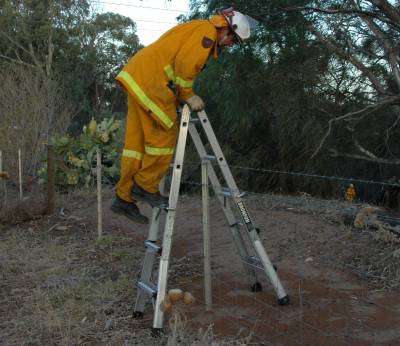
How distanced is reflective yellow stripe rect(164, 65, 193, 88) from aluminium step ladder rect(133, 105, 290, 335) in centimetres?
19

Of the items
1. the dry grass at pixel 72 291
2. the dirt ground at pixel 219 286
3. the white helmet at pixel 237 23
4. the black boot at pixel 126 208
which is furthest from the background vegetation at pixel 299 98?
the white helmet at pixel 237 23

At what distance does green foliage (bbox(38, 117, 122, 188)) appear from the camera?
12.2 metres

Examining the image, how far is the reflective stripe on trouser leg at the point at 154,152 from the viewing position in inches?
161

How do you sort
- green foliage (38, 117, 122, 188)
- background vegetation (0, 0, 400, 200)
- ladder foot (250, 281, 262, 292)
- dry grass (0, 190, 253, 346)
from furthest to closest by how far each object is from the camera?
1. background vegetation (0, 0, 400, 200)
2. green foliage (38, 117, 122, 188)
3. ladder foot (250, 281, 262, 292)
4. dry grass (0, 190, 253, 346)

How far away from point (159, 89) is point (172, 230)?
1.00m

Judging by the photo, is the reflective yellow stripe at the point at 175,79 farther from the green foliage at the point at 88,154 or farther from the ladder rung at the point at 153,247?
the green foliage at the point at 88,154

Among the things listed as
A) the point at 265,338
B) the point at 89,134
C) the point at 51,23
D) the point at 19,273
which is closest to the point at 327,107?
the point at 89,134

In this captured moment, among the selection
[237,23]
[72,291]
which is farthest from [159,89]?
[72,291]

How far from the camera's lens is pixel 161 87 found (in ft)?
13.3

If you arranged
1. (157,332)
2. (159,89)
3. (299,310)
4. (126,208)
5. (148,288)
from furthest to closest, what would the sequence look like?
(126,208) → (299,310) → (148,288) → (159,89) → (157,332)

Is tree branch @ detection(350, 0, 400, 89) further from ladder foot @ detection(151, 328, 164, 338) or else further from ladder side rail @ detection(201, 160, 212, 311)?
ladder foot @ detection(151, 328, 164, 338)

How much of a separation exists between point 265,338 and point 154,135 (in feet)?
5.20

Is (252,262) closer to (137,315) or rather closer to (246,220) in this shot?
(246,220)

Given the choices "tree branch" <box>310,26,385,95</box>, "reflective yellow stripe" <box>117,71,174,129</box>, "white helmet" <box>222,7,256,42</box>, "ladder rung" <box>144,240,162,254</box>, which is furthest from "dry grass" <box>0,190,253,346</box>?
"tree branch" <box>310,26,385,95</box>
